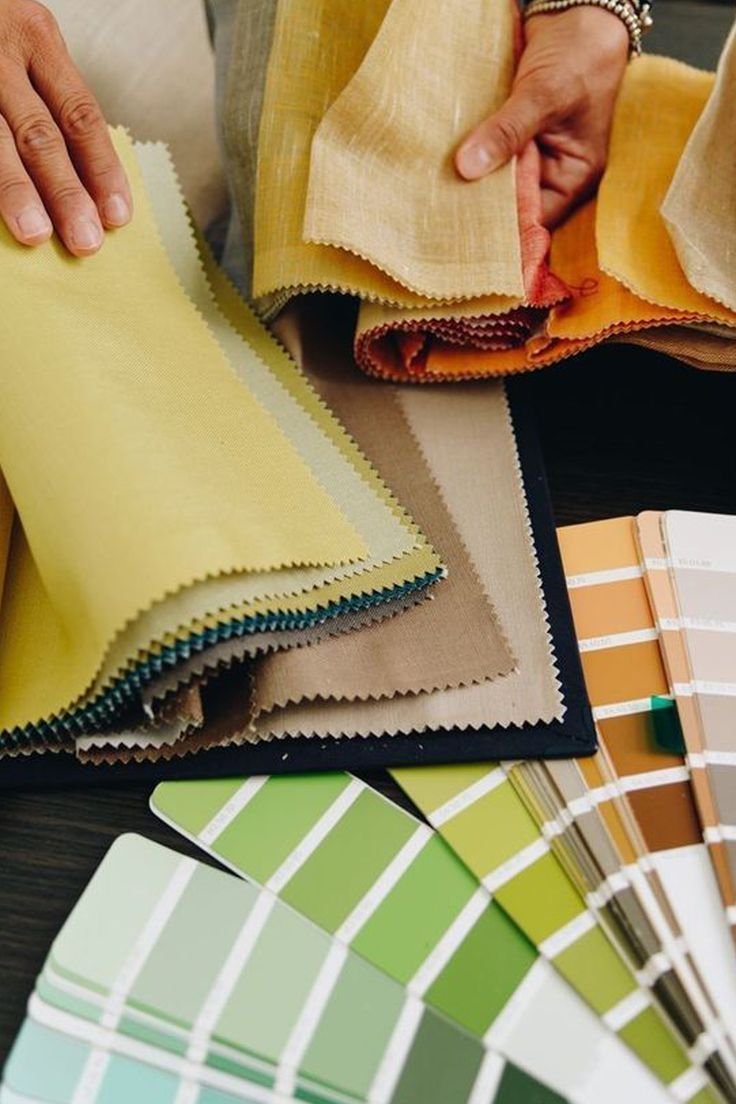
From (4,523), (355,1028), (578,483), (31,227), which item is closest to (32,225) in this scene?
(31,227)

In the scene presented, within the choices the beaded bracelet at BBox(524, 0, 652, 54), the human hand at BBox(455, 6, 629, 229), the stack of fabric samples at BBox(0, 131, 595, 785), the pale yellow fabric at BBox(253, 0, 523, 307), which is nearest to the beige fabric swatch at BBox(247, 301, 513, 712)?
the stack of fabric samples at BBox(0, 131, 595, 785)

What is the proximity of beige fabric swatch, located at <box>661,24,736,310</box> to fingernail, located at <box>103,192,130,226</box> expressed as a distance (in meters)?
0.36

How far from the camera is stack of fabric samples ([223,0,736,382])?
2.25 feet

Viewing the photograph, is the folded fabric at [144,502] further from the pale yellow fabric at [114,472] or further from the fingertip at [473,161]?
the fingertip at [473,161]

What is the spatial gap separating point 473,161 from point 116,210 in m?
0.24

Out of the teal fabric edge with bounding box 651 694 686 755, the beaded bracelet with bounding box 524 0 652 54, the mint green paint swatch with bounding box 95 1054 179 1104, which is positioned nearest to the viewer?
the mint green paint swatch with bounding box 95 1054 179 1104

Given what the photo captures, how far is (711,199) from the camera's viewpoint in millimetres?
694

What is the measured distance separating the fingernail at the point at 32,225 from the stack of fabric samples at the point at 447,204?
141mm

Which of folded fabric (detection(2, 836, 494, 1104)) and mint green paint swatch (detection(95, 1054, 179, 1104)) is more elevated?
folded fabric (detection(2, 836, 494, 1104))

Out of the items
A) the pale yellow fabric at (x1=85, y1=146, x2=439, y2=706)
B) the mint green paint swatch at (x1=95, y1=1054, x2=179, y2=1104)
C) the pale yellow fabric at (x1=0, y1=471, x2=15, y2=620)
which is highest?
the pale yellow fabric at (x1=85, y1=146, x2=439, y2=706)

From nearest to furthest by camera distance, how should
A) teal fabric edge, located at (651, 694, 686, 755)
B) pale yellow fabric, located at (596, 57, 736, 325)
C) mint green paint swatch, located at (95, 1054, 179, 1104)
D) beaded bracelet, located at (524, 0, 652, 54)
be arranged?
mint green paint swatch, located at (95, 1054, 179, 1104)
teal fabric edge, located at (651, 694, 686, 755)
pale yellow fabric, located at (596, 57, 736, 325)
beaded bracelet, located at (524, 0, 652, 54)

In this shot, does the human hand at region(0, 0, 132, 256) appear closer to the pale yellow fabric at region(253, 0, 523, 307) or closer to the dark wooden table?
the pale yellow fabric at region(253, 0, 523, 307)

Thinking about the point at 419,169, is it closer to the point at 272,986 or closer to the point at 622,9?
the point at 622,9

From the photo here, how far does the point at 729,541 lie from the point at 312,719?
0.94 feet
